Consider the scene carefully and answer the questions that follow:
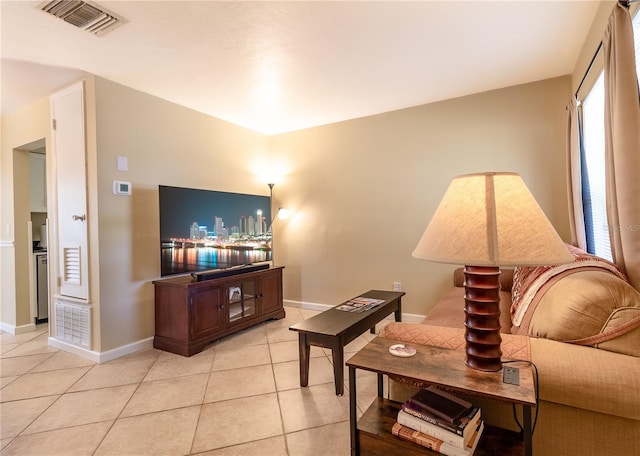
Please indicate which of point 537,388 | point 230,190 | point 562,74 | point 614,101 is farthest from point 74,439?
point 562,74

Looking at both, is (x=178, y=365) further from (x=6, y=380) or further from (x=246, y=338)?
(x=6, y=380)

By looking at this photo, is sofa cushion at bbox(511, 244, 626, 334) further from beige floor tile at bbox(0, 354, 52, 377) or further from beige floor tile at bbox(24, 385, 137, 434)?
beige floor tile at bbox(0, 354, 52, 377)

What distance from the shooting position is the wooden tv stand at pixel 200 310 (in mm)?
2760

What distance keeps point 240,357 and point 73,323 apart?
1552mm

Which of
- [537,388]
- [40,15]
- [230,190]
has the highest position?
[40,15]

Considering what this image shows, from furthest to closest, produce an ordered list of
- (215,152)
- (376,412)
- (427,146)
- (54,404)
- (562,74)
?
(215,152) < (427,146) < (562,74) < (54,404) < (376,412)

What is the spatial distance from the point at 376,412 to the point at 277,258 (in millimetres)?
3298

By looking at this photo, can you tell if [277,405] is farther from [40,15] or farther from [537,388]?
[40,15]

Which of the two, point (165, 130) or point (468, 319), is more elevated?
point (165, 130)

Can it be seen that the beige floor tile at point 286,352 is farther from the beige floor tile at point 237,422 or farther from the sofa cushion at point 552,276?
the sofa cushion at point 552,276

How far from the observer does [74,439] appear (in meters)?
1.68

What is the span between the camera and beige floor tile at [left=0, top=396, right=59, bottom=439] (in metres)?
1.77

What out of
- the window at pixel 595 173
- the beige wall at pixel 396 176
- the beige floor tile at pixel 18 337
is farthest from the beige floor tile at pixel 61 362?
the window at pixel 595 173

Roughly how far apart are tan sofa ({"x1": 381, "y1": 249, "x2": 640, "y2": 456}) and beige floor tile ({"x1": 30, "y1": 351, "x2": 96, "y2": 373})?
9.61 ft
